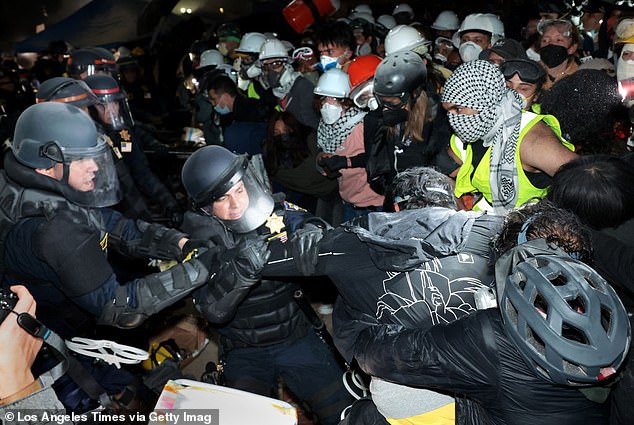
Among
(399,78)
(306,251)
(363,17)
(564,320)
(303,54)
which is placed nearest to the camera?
(564,320)

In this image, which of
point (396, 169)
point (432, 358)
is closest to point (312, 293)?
point (396, 169)

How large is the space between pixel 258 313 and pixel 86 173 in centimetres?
121

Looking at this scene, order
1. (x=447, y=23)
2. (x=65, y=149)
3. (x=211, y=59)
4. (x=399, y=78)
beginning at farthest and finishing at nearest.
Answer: (x=447, y=23), (x=211, y=59), (x=399, y=78), (x=65, y=149)

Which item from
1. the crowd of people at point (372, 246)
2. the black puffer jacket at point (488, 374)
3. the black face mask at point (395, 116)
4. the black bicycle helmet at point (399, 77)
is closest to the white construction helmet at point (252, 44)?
the crowd of people at point (372, 246)

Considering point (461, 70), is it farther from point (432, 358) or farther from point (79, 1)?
point (79, 1)

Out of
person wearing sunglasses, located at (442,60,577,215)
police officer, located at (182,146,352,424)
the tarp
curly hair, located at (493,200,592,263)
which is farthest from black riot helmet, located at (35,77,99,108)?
the tarp

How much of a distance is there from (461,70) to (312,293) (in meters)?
2.66

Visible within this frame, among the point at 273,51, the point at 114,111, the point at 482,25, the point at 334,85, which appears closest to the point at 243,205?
the point at 334,85

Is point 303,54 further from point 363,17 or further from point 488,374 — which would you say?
point 488,374

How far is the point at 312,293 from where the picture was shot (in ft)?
16.6

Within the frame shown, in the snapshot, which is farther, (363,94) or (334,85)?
→ (334,85)

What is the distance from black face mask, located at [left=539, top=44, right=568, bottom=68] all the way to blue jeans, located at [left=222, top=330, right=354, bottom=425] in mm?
3435

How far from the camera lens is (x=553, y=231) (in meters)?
1.64

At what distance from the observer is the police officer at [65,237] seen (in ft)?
8.22
